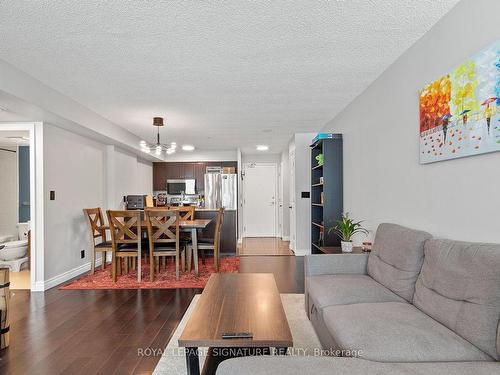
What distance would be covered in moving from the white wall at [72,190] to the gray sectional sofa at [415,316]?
364 cm

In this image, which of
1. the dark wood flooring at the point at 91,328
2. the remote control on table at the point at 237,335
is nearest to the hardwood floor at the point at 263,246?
the dark wood flooring at the point at 91,328

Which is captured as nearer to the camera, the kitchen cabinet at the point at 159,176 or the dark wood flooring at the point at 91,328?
the dark wood flooring at the point at 91,328

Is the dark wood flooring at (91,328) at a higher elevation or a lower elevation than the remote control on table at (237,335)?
lower

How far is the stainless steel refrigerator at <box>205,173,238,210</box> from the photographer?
784 centimetres

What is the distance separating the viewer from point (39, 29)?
2.29 metres

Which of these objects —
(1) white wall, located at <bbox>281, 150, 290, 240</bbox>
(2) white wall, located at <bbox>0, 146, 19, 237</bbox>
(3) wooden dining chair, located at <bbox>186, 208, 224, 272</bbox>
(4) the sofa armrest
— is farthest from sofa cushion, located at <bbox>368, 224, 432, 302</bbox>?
(2) white wall, located at <bbox>0, 146, 19, 237</bbox>

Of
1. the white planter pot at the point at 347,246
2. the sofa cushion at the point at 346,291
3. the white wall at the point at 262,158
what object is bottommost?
the sofa cushion at the point at 346,291

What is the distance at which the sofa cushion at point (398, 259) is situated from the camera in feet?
7.08

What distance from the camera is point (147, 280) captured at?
4398mm

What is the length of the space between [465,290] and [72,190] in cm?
485

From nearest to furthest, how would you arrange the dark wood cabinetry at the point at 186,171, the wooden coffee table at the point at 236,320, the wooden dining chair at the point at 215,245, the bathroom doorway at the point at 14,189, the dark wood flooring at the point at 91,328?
the wooden coffee table at the point at 236,320
the dark wood flooring at the point at 91,328
the wooden dining chair at the point at 215,245
the bathroom doorway at the point at 14,189
the dark wood cabinetry at the point at 186,171

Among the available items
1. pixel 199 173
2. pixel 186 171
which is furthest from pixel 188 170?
pixel 199 173

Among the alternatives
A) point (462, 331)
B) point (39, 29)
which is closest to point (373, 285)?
point (462, 331)

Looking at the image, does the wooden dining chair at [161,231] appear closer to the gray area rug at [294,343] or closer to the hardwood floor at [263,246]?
the gray area rug at [294,343]
